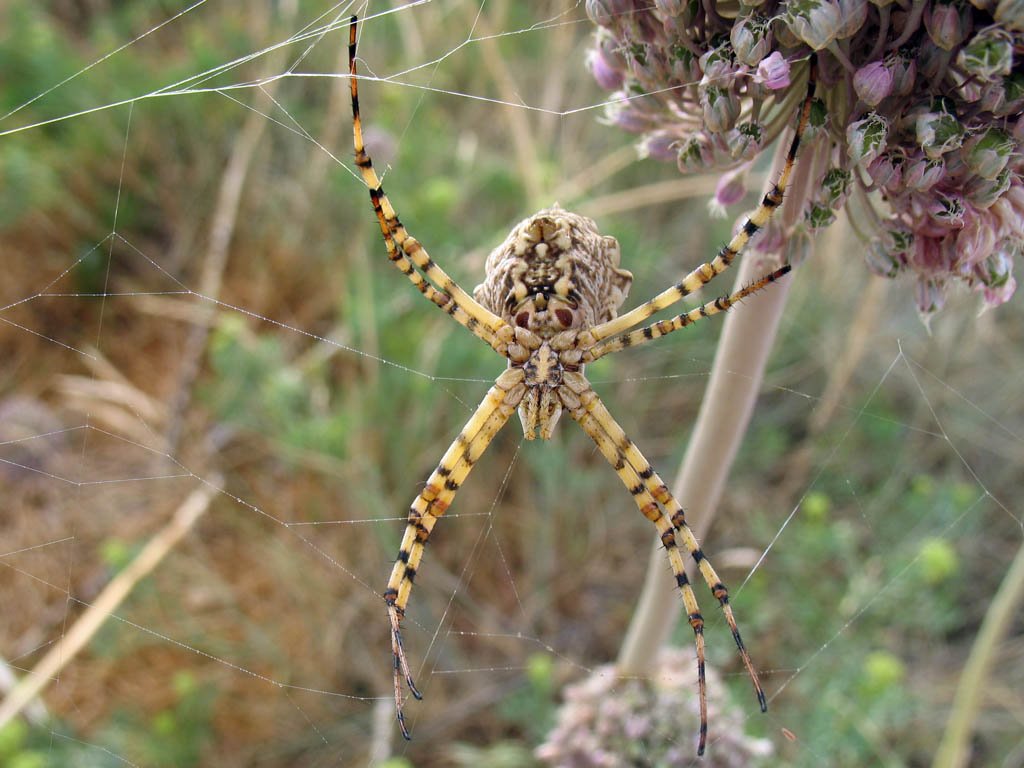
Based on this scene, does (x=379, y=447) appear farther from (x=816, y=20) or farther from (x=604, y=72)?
(x=816, y=20)

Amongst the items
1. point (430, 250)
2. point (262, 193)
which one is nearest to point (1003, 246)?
point (430, 250)

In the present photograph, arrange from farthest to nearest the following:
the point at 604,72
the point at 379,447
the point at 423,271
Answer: the point at 379,447, the point at 423,271, the point at 604,72

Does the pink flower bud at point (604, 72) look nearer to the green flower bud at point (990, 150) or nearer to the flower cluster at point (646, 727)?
the green flower bud at point (990, 150)

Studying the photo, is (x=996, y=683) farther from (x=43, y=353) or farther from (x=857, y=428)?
(x=43, y=353)

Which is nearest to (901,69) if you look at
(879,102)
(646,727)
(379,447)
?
(879,102)

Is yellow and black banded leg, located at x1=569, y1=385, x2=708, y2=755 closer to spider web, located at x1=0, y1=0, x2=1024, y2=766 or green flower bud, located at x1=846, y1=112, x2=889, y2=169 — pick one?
spider web, located at x1=0, y1=0, x2=1024, y2=766

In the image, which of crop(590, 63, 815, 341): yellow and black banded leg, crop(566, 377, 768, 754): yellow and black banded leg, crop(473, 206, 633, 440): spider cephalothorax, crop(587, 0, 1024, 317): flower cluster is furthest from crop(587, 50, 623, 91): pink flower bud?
crop(566, 377, 768, 754): yellow and black banded leg
